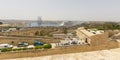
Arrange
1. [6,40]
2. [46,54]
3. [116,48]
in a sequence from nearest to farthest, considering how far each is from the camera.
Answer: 1. [46,54]
2. [116,48]
3. [6,40]

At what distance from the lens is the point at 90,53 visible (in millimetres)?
21016

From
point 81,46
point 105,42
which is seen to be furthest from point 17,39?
point 105,42

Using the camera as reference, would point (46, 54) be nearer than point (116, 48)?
Yes

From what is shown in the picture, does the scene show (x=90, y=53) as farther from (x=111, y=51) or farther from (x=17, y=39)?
(x=17, y=39)

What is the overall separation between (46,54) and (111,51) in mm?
7236

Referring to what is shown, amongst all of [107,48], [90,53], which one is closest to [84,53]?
[90,53]

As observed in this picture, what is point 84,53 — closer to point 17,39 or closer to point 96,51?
point 96,51

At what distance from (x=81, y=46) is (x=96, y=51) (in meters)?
1.82

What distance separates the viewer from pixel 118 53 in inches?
838

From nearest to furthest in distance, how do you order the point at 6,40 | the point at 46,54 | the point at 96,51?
the point at 46,54 < the point at 96,51 < the point at 6,40

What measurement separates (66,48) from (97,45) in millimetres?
3679

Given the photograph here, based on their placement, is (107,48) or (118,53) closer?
(118,53)

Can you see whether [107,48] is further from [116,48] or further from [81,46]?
[81,46]

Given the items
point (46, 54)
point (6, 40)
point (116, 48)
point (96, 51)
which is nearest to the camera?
point (46, 54)
